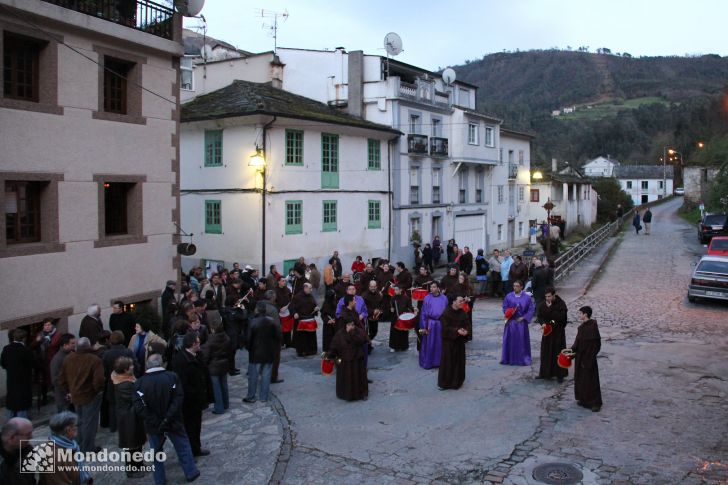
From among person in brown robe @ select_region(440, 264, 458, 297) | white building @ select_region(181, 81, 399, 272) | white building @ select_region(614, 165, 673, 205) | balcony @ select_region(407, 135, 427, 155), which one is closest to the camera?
person in brown robe @ select_region(440, 264, 458, 297)

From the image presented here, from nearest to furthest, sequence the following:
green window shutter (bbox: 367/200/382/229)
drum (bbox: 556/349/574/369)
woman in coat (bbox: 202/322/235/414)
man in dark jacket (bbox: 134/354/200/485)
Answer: man in dark jacket (bbox: 134/354/200/485)
woman in coat (bbox: 202/322/235/414)
drum (bbox: 556/349/574/369)
green window shutter (bbox: 367/200/382/229)

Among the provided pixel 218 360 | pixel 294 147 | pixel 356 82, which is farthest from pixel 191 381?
pixel 356 82

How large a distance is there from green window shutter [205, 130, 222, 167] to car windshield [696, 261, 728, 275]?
16.7 metres

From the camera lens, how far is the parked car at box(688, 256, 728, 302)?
63.3ft

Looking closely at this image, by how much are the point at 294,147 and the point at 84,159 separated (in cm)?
1191

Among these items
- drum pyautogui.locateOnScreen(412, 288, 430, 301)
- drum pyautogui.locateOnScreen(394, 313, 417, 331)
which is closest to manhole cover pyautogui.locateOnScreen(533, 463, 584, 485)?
drum pyautogui.locateOnScreen(394, 313, 417, 331)

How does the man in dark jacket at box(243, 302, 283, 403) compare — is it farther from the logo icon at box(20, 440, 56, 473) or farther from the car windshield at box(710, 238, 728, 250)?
the car windshield at box(710, 238, 728, 250)

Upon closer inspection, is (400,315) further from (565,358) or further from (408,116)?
(408,116)

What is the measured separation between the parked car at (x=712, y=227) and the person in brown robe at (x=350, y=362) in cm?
2970

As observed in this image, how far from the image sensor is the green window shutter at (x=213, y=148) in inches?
964

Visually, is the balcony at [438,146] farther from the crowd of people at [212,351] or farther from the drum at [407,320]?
the drum at [407,320]

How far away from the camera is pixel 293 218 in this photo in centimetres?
2478

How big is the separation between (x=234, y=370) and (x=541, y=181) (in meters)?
38.0

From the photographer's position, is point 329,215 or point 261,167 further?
point 329,215
